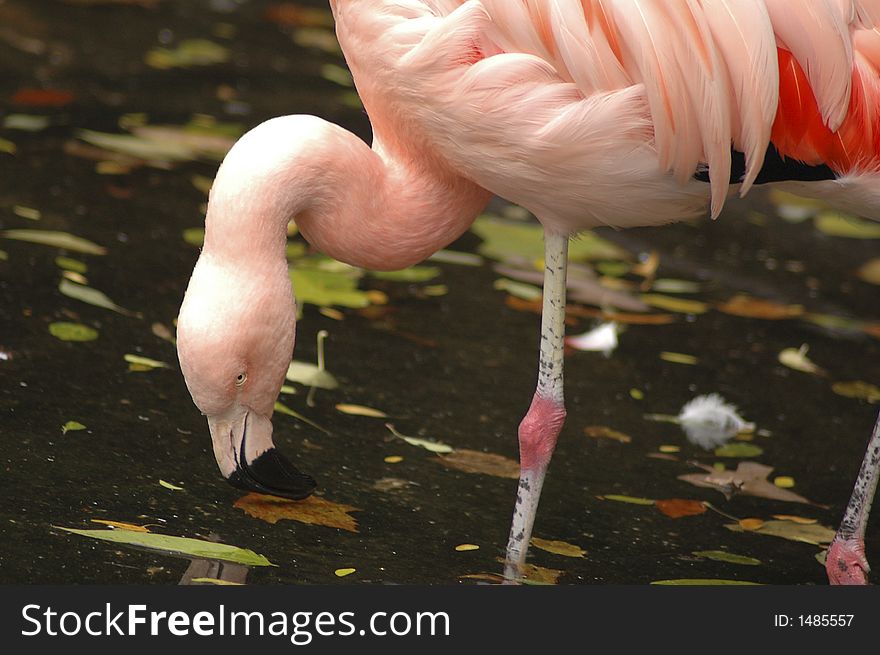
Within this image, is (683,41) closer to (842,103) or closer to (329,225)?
(842,103)

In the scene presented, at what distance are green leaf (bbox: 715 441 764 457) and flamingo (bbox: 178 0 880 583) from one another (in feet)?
3.77

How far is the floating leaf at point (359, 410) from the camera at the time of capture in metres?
4.14

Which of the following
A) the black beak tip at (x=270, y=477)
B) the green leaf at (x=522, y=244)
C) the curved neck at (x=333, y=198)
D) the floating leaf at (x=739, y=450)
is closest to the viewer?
the curved neck at (x=333, y=198)

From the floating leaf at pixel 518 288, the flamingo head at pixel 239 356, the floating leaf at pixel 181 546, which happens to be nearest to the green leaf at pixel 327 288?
the floating leaf at pixel 518 288

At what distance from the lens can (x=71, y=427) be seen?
145 inches

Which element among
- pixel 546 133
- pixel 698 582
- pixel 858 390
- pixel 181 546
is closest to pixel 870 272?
pixel 858 390

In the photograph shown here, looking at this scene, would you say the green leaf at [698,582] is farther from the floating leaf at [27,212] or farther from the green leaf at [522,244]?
the floating leaf at [27,212]

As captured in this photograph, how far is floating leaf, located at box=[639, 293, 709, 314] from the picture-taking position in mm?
5281

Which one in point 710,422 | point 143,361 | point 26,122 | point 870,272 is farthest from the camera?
point 870,272

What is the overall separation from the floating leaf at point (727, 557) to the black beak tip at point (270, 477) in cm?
113

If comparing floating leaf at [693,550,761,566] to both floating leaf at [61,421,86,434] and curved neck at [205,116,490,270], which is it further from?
floating leaf at [61,421,86,434]

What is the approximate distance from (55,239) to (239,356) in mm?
2018

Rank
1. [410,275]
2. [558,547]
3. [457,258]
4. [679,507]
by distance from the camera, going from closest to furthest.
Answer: [558,547]
[679,507]
[410,275]
[457,258]

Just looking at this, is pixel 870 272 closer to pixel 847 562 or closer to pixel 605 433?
pixel 605 433
